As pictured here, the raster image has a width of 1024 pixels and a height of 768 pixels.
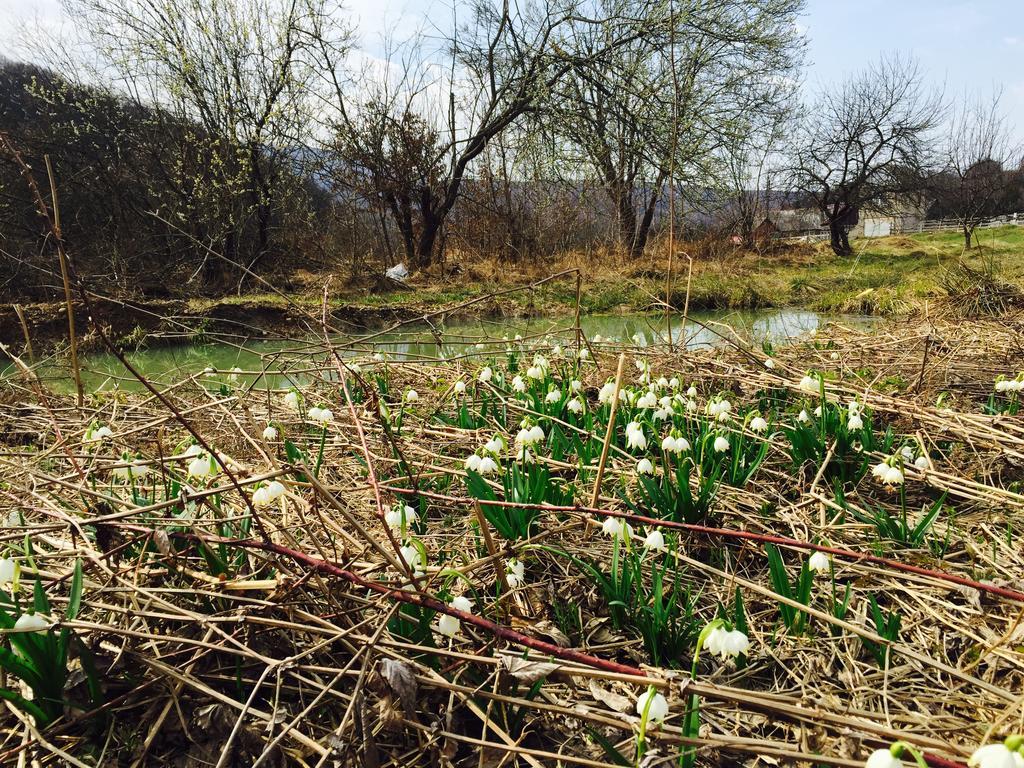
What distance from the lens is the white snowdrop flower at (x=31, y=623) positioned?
1.21 m

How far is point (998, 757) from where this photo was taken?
0.85 metres

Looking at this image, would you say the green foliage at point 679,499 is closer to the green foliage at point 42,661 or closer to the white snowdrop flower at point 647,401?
the white snowdrop flower at point 647,401

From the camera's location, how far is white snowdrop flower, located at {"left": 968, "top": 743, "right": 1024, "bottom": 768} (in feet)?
2.76

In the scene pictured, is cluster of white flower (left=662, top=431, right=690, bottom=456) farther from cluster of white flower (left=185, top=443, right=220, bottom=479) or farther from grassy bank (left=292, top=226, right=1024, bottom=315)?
grassy bank (left=292, top=226, right=1024, bottom=315)

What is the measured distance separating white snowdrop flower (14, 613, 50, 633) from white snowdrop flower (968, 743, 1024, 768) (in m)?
1.71

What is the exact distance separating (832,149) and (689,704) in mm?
31010

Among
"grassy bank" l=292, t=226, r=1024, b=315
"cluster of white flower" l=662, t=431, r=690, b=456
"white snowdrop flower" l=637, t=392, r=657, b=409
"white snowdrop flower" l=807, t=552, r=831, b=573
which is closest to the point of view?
"white snowdrop flower" l=807, t=552, r=831, b=573

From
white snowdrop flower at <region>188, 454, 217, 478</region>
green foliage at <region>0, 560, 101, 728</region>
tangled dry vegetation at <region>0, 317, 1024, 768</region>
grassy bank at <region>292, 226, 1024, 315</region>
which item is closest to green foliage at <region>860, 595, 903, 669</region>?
A: tangled dry vegetation at <region>0, 317, 1024, 768</region>

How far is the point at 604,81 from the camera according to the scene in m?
13.8

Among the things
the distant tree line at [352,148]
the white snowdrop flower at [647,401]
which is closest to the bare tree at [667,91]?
the distant tree line at [352,148]

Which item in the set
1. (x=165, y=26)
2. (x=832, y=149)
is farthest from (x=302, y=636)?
(x=832, y=149)

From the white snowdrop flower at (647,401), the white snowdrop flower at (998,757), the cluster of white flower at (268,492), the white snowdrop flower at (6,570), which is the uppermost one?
the white snowdrop flower at (6,570)

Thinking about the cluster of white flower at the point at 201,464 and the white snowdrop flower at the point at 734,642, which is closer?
the white snowdrop flower at the point at 734,642

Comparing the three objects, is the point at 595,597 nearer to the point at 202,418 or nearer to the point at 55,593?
the point at 55,593
